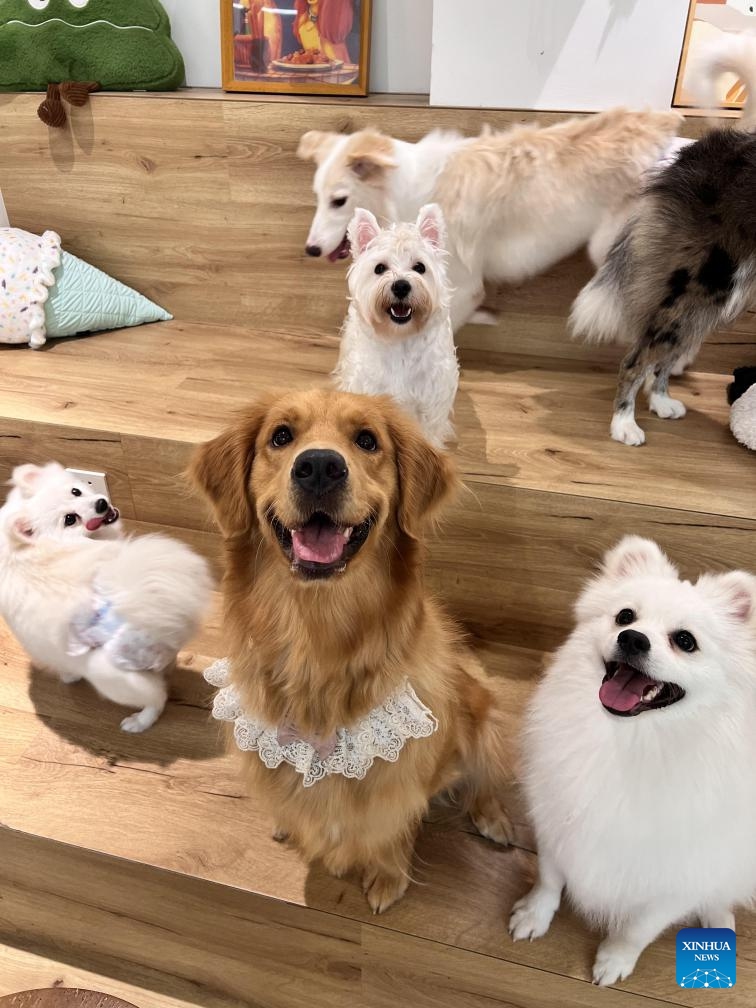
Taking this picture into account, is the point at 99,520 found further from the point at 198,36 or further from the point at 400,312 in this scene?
the point at 198,36

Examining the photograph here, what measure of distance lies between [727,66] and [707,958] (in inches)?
75.9

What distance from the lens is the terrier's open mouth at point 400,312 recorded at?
1.47 meters

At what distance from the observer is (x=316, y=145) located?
6.18 feet

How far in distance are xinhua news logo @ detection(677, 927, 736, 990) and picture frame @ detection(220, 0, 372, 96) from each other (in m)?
2.31

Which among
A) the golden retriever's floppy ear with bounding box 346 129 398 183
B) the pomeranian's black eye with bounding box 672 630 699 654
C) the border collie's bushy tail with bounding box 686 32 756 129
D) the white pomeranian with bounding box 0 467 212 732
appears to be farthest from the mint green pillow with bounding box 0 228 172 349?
the pomeranian's black eye with bounding box 672 630 699 654

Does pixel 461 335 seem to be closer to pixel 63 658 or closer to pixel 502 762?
pixel 502 762

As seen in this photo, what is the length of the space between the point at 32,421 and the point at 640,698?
1677 millimetres

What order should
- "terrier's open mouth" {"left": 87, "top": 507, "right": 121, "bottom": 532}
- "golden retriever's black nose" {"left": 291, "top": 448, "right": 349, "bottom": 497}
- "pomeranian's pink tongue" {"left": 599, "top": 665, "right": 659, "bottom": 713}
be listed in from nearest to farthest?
"golden retriever's black nose" {"left": 291, "top": 448, "right": 349, "bottom": 497} < "pomeranian's pink tongue" {"left": 599, "top": 665, "right": 659, "bottom": 713} < "terrier's open mouth" {"left": 87, "top": 507, "right": 121, "bottom": 532}

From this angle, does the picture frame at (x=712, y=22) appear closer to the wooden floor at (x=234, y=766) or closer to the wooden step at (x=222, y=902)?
the wooden floor at (x=234, y=766)

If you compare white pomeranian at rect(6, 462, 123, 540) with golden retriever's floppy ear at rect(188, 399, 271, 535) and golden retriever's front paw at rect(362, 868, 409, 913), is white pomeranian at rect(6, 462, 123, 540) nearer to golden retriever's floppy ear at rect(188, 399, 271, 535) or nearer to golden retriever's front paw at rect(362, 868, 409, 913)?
golden retriever's floppy ear at rect(188, 399, 271, 535)

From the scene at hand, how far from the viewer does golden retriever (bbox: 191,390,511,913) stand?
1.00 m

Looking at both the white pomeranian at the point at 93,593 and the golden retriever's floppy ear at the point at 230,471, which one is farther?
the white pomeranian at the point at 93,593

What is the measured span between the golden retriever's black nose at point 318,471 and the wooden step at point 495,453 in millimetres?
591

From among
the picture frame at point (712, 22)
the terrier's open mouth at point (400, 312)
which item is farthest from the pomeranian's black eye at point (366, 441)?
the picture frame at point (712, 22)
